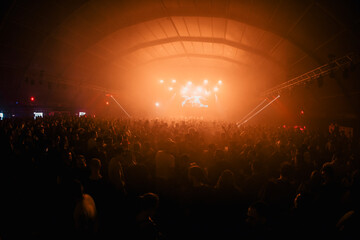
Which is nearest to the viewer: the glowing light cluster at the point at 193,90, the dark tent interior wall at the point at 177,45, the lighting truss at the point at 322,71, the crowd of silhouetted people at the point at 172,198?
the crowd of silhouetted people at the point at 172,198

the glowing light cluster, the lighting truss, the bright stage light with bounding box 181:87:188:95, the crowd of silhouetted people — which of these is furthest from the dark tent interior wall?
the crowd of silhouetted people

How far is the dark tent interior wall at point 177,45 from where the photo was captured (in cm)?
930

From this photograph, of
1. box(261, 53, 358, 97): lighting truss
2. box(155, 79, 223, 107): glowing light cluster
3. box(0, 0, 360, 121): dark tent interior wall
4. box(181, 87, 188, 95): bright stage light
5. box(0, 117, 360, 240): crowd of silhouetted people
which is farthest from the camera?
box(181, 87, 188, 95): bright stage light

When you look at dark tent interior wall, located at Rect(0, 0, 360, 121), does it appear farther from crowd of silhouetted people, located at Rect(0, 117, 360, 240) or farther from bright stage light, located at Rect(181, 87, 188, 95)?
crowd of silhouetted people, located at Rect(0, 117, 360, 240)

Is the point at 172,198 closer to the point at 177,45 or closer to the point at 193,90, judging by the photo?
the point at 177,45

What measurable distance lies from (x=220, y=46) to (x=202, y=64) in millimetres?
6152

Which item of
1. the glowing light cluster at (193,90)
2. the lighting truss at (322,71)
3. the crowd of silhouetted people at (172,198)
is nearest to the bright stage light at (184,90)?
the glowing light cluster at (193,90)

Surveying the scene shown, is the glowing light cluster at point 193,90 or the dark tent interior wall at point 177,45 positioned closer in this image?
the dark tent interior wall at point 177,45

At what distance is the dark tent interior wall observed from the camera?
30.5ft

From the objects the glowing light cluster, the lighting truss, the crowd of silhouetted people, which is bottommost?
the crowd of silhouetted people

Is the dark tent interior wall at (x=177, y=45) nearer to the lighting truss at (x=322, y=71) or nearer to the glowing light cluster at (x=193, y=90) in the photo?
the lighting truss at (x=322, y=71)

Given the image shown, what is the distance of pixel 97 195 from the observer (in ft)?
12.8

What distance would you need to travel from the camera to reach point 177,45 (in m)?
16.5

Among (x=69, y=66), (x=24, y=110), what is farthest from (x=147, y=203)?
(x=24, y=110)
